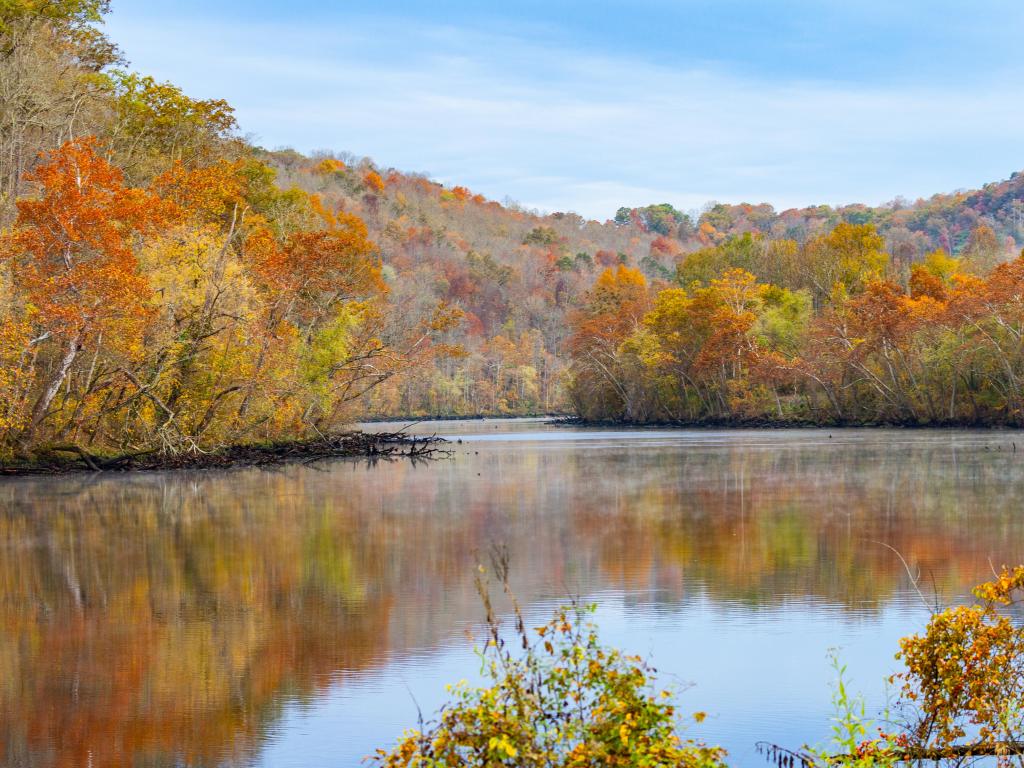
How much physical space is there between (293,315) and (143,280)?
50.9 feet

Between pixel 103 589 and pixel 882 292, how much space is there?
46792 millimetres

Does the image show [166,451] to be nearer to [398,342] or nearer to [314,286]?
[314,286]

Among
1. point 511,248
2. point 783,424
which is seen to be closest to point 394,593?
point 783,424

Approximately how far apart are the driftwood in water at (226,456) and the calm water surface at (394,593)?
345cm

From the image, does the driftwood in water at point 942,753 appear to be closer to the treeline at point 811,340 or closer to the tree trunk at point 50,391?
the tree trunk at point 50,391

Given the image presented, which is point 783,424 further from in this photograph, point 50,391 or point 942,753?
point 942,753

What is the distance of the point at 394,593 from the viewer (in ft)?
40.2

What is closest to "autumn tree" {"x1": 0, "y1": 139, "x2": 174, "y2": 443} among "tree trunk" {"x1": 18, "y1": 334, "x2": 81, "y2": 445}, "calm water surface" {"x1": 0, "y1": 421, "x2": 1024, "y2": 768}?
"tree trunk" {"x1": 18, "y1": 334, "x2": 81, "y2": 445}

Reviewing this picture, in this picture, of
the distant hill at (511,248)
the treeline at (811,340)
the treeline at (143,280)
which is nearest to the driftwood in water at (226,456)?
the treeline at (143,280)

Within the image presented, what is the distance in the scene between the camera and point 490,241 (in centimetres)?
13275

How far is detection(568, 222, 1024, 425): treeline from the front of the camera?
53594mm

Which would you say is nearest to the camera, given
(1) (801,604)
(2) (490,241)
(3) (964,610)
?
(3) (964,610)

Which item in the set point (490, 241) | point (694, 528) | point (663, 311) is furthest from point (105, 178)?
point (490, 241)

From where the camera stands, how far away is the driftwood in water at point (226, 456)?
2938 centimetres
